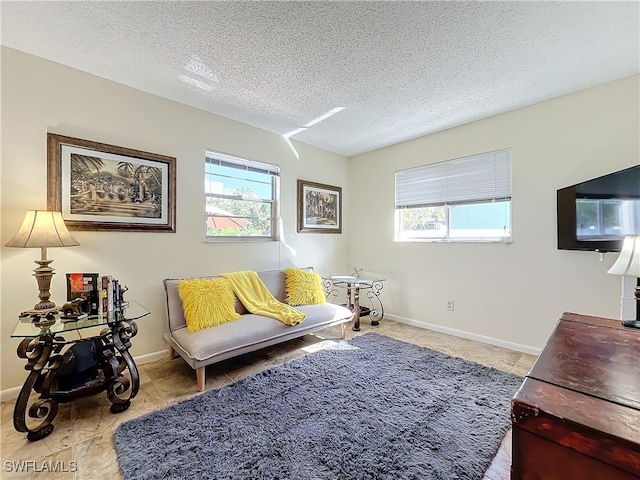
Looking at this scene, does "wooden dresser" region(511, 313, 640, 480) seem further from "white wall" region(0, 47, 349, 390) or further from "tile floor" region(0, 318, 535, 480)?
"white wall" region(0, 47, 349, 390)

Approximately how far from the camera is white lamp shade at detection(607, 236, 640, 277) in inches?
62.4

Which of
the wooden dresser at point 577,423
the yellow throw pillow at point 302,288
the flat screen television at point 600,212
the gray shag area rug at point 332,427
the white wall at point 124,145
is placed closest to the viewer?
the wooden dresser at point 577,423

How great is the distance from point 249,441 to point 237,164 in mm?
2764

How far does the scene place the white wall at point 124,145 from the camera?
2.07 m

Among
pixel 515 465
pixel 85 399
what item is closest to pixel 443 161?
pixel 515 465

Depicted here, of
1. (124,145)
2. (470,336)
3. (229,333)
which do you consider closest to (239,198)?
(124,145)

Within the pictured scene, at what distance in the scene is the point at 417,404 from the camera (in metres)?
1.97

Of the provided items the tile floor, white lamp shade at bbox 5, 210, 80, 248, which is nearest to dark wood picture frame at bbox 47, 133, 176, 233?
white lamp shade at bbox 5, 210, 80, 248

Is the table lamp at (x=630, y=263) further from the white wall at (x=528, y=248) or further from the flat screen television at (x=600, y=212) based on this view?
the white wall at (x=528, y=248)

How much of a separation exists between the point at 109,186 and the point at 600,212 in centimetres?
396

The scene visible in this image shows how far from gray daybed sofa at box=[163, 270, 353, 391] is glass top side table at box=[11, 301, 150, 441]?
15.5 inches

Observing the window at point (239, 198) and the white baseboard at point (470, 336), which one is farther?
the window at point (239, 198)

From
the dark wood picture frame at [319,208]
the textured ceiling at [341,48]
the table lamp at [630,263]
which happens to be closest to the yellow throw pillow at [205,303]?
the dark wood picture frame at [319,208]

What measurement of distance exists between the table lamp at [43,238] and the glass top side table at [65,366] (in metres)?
0.17
